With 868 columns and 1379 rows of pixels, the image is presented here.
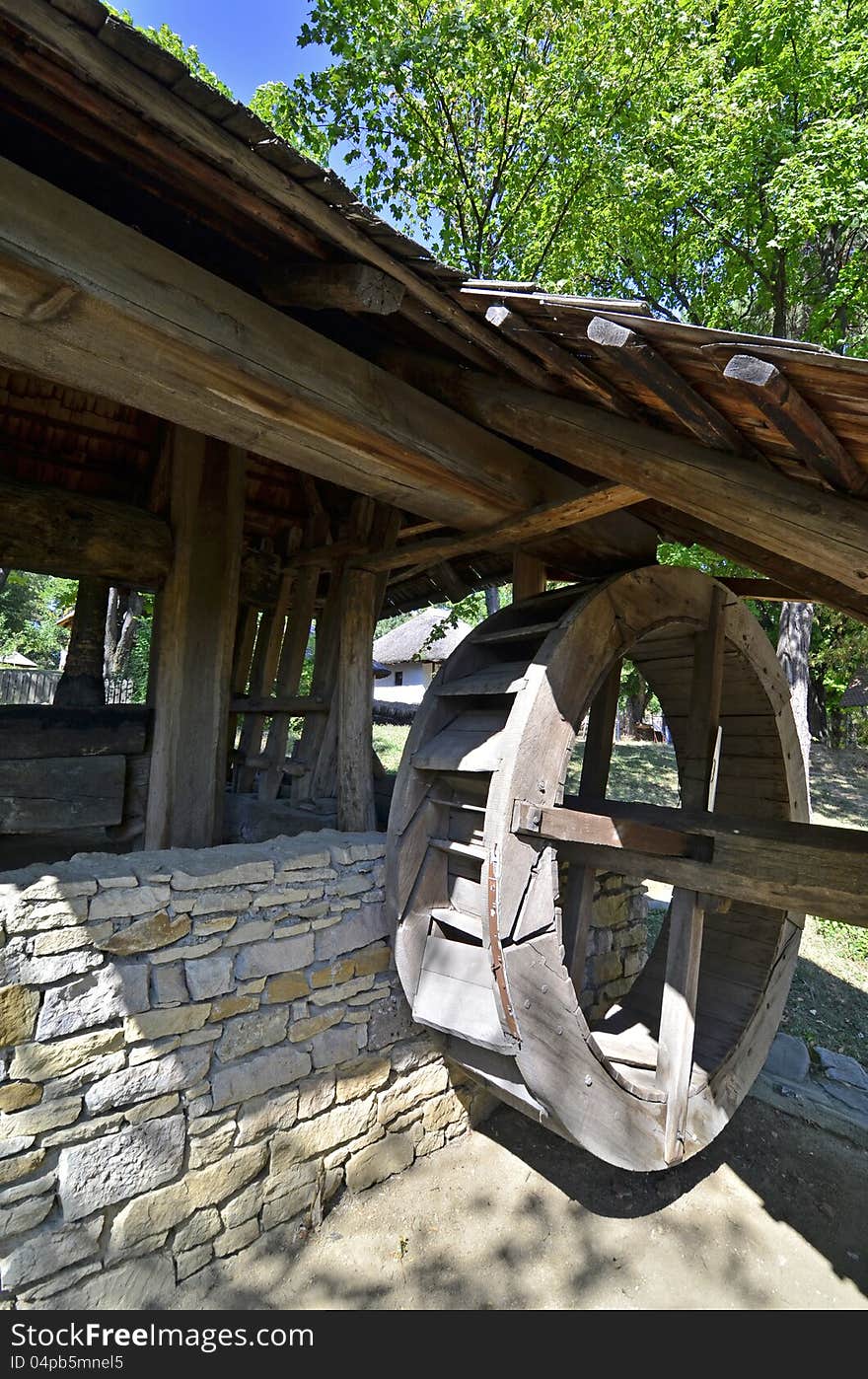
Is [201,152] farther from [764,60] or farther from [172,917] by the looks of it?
[764,60]

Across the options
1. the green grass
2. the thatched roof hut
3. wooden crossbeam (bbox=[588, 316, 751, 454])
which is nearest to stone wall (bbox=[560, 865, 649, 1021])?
the green grass

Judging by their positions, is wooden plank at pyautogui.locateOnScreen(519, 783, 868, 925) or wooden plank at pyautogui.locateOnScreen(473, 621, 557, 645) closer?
wooden plank at pyautogui.locateOnScreen(519, 783, 868, 925)

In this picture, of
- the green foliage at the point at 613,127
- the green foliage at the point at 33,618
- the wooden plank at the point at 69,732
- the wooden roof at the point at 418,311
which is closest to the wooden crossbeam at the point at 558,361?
the wooden roof at the point at 418,311

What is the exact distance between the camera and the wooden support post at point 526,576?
3.60 metres

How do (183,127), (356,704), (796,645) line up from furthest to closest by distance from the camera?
(796,645)
(356,704)
(183,127)

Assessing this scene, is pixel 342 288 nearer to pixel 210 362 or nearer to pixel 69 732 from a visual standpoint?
pixel 210 362

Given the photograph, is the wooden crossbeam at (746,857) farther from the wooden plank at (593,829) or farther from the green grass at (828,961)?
the green grass at (828,961)

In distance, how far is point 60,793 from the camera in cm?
301

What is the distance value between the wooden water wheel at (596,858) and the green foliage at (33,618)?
2232 centimetres

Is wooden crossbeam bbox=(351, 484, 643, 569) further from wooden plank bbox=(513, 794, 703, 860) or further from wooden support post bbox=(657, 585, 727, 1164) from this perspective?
wooden support post bbox=(657, 585, 727, 1164)

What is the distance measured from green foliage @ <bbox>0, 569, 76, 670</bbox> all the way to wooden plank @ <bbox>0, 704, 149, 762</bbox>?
21.3m

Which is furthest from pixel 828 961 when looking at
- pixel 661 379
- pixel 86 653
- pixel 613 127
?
pixel 613 127

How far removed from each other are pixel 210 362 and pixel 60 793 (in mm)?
2152

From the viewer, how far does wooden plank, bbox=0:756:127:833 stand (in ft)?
9.49
